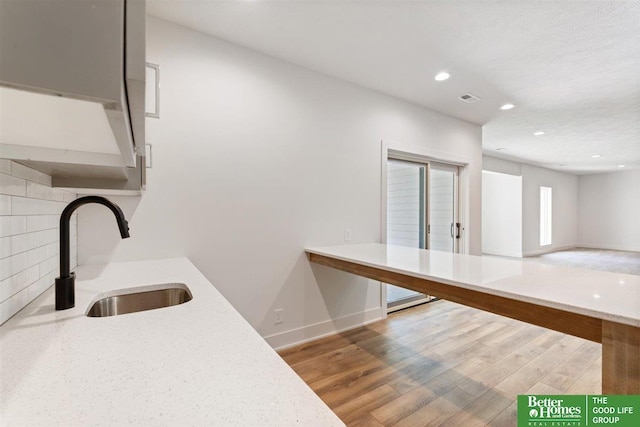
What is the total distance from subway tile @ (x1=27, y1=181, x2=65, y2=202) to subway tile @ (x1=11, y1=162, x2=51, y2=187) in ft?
0.06

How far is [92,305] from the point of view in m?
1.19

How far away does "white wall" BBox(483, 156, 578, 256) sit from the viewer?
A: 740cm

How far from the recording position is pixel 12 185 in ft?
3.03

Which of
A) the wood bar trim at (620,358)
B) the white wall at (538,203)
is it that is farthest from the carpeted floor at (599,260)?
the wood bar trim at (620,358)

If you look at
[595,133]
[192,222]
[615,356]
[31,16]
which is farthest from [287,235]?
[595,133]

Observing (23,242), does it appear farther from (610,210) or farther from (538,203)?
(610,210)

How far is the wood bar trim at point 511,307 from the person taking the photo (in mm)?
1146

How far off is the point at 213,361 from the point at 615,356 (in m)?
1.42

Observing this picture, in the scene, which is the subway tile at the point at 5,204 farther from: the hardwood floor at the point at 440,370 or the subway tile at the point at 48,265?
the hardwood floor at the point at 440,370

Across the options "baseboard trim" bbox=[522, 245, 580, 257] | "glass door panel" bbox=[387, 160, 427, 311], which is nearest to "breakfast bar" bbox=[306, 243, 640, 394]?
"glass door panel" bbox=[387, 160, 427, 311]

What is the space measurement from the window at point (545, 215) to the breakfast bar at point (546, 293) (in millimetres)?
8371

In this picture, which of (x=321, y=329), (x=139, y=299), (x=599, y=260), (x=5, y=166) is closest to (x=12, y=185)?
(x=5, y=166)

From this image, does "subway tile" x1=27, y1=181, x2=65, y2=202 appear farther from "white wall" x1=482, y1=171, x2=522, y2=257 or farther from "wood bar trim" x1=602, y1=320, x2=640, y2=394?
"white wall" x1=482, y1=171, x2=522, y2=257

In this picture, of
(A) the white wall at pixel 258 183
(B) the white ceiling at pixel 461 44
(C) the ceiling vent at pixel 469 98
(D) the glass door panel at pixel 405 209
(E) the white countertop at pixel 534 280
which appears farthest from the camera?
(D) the glass door panel at pixel 405 209
